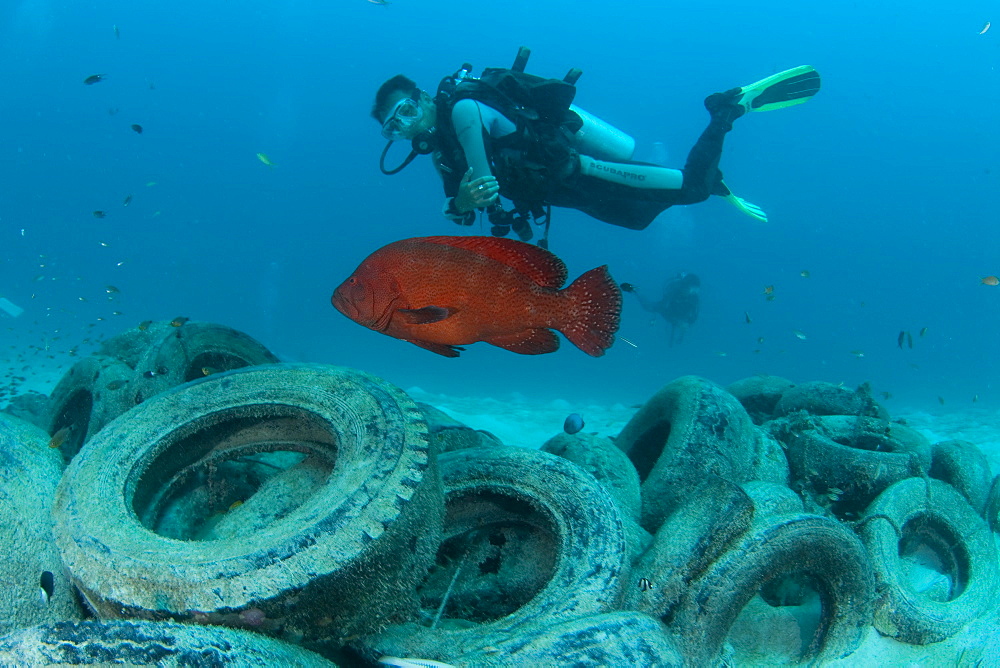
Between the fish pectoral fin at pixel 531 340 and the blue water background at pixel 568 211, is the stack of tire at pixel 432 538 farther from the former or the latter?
the blue water background at pixel 568 211

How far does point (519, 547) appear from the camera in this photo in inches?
128

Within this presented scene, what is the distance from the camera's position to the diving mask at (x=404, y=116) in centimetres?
610

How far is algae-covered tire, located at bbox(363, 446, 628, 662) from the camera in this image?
246 cm

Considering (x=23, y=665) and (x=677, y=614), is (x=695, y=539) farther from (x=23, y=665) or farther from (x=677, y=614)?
(x=23, y=665)

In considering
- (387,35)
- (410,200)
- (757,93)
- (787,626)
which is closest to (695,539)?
(787,626)

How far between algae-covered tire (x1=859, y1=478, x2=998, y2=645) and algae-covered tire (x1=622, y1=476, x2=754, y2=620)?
1568 mm

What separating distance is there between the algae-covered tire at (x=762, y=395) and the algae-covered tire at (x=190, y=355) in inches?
251

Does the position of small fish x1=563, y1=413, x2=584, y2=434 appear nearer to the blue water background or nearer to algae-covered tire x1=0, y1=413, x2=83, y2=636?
algae-covered tire x1=0, y1=413, x2=83, y2=636

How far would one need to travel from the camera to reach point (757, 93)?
8602mm

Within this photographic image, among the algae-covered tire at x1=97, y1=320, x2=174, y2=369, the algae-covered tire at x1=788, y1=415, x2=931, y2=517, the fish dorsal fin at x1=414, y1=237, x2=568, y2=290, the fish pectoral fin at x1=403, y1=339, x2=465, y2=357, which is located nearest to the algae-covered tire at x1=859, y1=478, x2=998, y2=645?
the algae-covered tire at x1=788, y1=415, x2=931, y2=517

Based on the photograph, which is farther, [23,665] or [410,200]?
[410,200]

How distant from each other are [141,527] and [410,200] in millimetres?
115463

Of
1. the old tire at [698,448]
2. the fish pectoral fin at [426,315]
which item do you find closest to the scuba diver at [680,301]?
the old tire at [698,448]

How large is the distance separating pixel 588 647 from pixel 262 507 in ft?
6.55
